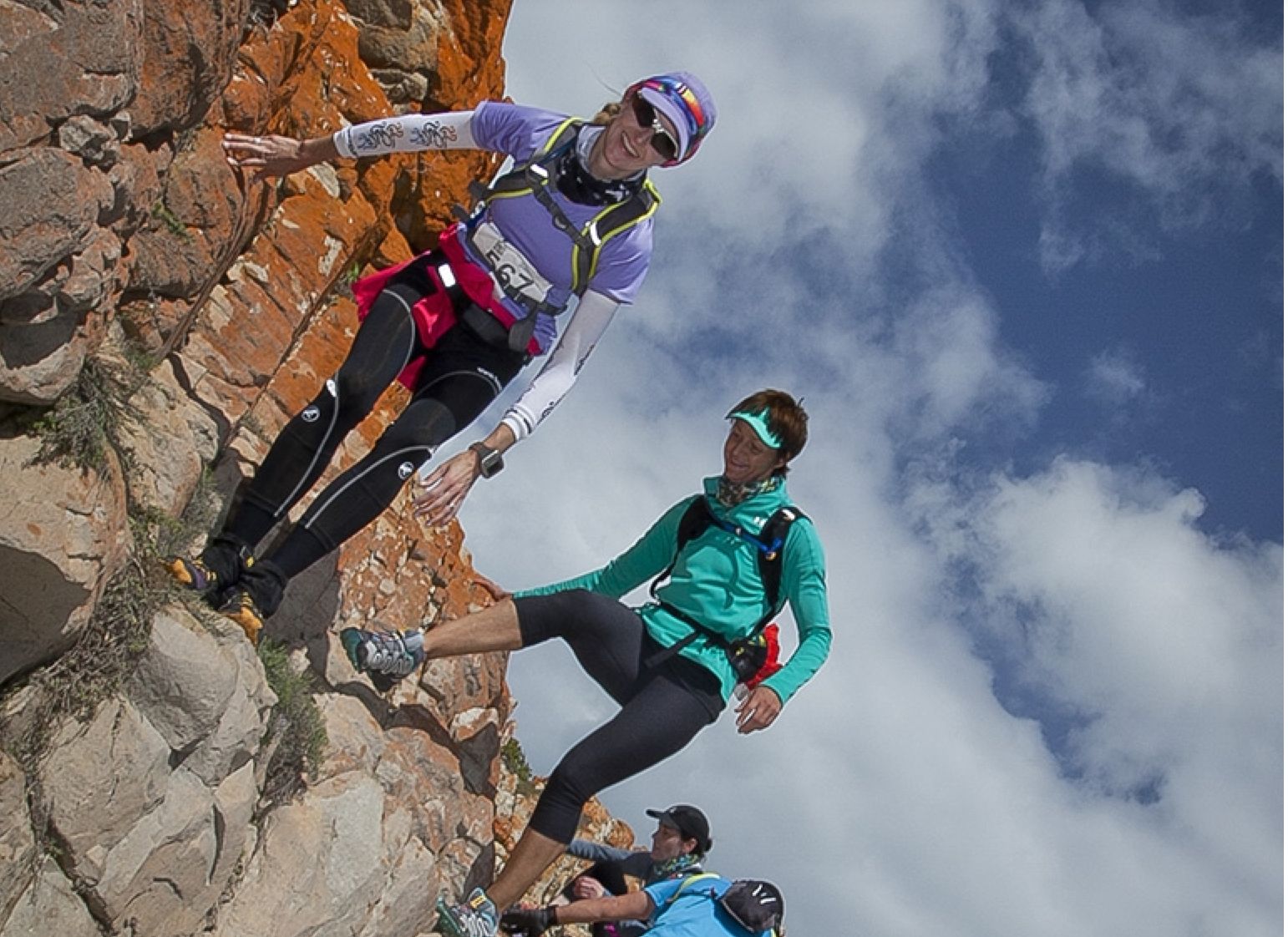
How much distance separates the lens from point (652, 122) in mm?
6234

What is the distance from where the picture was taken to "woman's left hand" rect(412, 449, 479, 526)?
529cm

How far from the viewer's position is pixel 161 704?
5344mm

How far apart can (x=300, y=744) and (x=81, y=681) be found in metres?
1.64

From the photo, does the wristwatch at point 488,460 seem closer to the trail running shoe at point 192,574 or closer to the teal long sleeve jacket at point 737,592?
the trail running shoe at point 192,574

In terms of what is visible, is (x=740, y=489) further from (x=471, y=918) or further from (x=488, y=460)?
(x=471, y=918)

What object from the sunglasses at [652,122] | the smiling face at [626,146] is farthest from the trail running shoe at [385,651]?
the sunglasses at [652,122]

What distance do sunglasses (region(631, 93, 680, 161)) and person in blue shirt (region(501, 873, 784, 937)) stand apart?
188 inches

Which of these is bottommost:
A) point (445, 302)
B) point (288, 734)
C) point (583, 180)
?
point (288, 734)

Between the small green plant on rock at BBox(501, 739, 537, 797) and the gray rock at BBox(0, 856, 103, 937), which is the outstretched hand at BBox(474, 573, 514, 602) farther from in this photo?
the gray rock at BBox(0, 856, 103, 937)

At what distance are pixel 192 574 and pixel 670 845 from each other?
4.65 m

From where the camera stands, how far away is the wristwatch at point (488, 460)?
563 centimetres

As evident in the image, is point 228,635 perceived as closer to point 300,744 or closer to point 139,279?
point 300,744

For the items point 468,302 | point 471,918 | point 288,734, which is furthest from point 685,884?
point 468,302

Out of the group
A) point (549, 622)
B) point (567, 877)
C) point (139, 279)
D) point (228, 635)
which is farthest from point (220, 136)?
point (567, 877)
